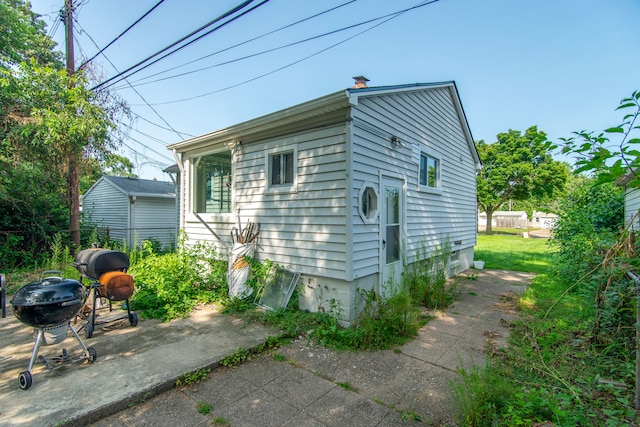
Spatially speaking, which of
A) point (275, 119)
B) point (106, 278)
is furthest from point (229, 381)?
point (275, 119)

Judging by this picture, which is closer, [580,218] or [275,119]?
[275,119]

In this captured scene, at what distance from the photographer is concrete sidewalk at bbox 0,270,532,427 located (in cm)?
243

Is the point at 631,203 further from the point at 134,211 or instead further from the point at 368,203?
the point at 134,211

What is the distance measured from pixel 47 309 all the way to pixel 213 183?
14.2ft

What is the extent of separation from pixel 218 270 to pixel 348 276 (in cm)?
294

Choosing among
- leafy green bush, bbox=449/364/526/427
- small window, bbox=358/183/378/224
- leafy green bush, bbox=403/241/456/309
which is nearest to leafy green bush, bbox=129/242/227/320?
small window, bbox=358/183/378/224

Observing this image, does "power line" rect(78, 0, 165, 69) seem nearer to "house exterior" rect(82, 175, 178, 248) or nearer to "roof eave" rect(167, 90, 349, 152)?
"roof eave" rect(167, 90, 349, 152)

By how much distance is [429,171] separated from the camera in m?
7.04

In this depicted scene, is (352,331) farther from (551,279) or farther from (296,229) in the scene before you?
(551,279)

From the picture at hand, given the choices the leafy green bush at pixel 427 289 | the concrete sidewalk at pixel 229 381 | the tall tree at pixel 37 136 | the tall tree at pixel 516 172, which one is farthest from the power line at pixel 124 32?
the tall tree at pixel 516 172

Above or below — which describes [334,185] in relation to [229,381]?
above

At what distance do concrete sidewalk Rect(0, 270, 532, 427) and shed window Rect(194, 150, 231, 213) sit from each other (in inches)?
112

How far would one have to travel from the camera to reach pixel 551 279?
7.35 meters

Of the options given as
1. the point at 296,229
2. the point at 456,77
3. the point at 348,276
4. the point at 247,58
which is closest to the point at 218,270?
the point at 296,229
